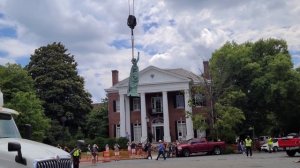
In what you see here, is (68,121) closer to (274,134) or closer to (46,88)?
(46,88)

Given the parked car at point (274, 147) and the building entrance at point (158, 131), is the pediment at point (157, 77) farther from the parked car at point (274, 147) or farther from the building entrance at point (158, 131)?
the parked car at point (274, 147)

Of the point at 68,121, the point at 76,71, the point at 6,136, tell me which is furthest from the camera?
the point at 76,71

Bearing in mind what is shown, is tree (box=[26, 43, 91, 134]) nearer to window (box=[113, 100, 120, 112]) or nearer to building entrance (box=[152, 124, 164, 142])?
window (box=[113, 100, 120, 112])

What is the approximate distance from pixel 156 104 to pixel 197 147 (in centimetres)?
2163

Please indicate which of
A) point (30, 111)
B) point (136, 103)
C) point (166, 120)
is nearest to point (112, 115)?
point (136, 103)

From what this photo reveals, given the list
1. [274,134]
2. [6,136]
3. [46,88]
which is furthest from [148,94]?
[6,136]

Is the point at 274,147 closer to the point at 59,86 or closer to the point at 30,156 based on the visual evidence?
the point at 59,86

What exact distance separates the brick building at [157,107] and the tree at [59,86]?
835 centimetres

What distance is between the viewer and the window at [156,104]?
65.4 metres

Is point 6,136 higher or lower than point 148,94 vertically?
lower

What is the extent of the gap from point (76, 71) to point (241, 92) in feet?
107

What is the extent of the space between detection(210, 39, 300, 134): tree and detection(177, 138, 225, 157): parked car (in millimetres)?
6298

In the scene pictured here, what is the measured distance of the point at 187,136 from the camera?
61.5 m

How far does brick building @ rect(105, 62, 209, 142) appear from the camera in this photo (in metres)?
62.9
